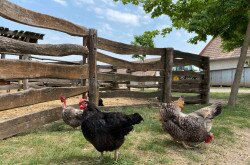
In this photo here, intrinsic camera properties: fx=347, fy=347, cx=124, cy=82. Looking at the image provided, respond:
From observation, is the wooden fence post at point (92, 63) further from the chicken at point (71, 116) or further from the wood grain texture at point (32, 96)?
the chicken at point (71, 116)

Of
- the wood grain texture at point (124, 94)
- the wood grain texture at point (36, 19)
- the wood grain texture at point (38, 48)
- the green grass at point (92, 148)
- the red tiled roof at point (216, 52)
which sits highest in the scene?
the red tiled roof at point (216, 52)

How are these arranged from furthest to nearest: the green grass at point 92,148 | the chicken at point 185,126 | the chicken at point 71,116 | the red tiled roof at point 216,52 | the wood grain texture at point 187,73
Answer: the red tiled roof at point 216,52, the wood grain texture at point 187,73, the chicken at point 71,116, the chicken at point 185,126, the green grass at point 92,148

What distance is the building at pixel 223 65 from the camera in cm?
3376

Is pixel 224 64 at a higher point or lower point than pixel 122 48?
higher

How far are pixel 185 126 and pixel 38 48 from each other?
303 centimetres

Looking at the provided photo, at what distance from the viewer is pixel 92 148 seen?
5781 mm

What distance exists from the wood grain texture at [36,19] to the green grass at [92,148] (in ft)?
6.62

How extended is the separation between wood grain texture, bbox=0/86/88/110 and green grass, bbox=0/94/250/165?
606mm

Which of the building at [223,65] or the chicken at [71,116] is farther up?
the building at [223,65]

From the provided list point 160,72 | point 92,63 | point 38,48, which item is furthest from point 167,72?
point 38,48

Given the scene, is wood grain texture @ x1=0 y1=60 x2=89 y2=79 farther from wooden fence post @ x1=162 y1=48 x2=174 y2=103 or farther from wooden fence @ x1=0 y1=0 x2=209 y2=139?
wooden fence post @ x1=162 y1=48 x2=174 y2=103

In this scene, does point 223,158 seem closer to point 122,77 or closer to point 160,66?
point 122,77

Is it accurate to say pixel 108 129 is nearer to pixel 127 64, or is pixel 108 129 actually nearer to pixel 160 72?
pixel 127 64

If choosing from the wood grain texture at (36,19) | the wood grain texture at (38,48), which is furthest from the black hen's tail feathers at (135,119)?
the wood grain texture at (36,19)
